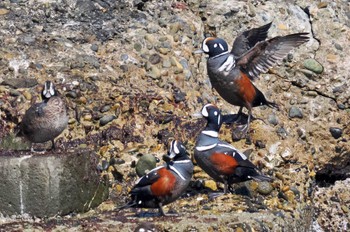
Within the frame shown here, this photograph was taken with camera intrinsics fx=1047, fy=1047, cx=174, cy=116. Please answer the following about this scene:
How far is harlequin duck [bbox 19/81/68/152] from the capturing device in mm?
9609

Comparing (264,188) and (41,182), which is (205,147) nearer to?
(264,188)

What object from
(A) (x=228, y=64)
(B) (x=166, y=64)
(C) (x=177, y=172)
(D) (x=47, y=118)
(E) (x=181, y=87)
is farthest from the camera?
(B) (x=166, y=64)

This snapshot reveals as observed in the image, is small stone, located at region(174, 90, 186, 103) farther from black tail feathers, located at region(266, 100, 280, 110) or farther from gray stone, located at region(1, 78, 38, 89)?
gray stone, located at region(1, 78, 38, 89)

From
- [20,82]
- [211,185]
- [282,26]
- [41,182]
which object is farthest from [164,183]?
[282,26]

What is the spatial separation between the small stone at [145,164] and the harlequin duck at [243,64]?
1.17 metres

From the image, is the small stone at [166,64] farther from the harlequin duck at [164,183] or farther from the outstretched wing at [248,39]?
the harlequin duck at [164,183]

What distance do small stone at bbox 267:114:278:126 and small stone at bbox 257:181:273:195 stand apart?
1.49m

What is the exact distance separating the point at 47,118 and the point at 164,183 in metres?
1.35

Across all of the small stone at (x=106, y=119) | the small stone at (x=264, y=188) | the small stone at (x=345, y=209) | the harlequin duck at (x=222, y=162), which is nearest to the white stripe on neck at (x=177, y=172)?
the harlequin duck at (x=222, y=162)

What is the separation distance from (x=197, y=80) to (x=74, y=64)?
1.51 metres

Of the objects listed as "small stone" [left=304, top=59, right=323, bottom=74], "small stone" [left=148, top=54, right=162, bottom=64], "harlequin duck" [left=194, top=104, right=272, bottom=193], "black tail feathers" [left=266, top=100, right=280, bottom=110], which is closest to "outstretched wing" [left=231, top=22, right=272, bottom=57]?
"black tail feathers" [left=266, top=100, right=280, bottom=110]

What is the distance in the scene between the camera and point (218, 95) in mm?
12352

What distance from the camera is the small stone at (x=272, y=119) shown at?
1189 centimetres

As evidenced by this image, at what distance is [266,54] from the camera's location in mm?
11172
